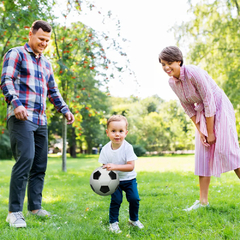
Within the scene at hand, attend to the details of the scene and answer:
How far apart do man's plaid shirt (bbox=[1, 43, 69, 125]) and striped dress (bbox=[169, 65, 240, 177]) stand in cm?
176

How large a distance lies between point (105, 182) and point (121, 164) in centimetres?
A: 29

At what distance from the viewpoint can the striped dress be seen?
3178 millimetres

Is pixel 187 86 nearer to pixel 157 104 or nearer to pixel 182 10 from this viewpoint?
pixel 182 10

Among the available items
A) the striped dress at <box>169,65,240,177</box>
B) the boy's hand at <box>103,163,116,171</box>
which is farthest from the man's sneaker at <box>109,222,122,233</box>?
the striped dress at <box>169,65,240,177</box>

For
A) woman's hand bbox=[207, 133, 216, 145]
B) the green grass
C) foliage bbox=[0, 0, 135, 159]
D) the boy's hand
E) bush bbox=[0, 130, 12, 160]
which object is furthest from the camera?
bush bbox=[0, 130, 12, 160]

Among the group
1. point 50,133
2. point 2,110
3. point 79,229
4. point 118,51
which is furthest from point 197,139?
point 50,133

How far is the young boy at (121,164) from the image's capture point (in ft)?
9.50

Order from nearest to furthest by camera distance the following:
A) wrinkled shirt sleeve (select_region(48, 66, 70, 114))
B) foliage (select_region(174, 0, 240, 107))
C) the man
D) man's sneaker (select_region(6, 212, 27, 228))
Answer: man's sneaker (select_region(6, 212, 27, 228))
the man
wrinkled shirt sleeve (select_region(48, 66, 70, 114))
foliage (select_region(174, 0, 240, 107))

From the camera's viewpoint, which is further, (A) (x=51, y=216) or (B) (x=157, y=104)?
(B) (x=157, y=104)

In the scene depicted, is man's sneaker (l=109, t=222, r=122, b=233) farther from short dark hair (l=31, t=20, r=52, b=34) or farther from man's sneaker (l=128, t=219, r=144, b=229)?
short dark hair (l=31, t=20, r=52, b=34)

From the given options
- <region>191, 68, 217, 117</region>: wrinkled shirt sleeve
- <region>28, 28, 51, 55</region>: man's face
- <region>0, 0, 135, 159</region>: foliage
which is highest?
<region>0, 0, 135, 159</region>: foliage

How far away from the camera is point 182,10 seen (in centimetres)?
1540

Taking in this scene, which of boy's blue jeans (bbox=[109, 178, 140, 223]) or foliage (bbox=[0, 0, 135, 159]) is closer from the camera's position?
boy's blue jeans (bbox=[109, 178, 140, 223])

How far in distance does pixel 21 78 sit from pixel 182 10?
569 inches
